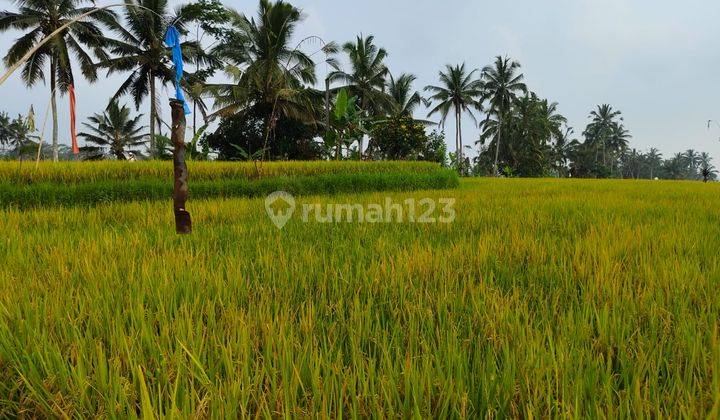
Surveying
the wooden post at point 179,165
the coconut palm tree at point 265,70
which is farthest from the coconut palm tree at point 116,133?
the wooden post at point 179,165

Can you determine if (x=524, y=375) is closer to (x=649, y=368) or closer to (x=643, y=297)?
(x=649, y=368)

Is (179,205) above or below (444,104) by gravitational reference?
below

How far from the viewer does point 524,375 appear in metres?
0.75

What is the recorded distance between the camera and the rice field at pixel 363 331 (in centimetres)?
69

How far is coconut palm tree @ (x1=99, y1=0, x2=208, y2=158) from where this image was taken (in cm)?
1579

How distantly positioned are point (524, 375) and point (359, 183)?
707 centimetres

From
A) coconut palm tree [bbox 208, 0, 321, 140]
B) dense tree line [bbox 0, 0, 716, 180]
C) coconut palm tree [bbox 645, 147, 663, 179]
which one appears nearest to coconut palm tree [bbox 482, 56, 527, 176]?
dense tree line [bbox 0, 0, 716, 180]

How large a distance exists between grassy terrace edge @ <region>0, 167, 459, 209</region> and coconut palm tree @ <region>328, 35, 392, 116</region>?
1424cm

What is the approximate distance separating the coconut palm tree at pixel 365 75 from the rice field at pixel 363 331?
20.8 metres

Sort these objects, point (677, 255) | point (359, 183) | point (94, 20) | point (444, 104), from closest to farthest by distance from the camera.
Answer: point (677, 255), point (359, 183), point (94, 20), point (444, 104)

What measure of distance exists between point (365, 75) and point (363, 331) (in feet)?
74.2

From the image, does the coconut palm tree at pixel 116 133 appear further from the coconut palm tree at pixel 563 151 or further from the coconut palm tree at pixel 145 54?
the coconut palm tree at pixel 563 151

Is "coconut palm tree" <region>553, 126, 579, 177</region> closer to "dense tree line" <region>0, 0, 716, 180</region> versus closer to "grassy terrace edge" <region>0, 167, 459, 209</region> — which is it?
"dense tree line" <region>0, 0, 716, 180</region>

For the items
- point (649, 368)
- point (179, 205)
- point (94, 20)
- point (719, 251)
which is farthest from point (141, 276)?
point (94, 20)
